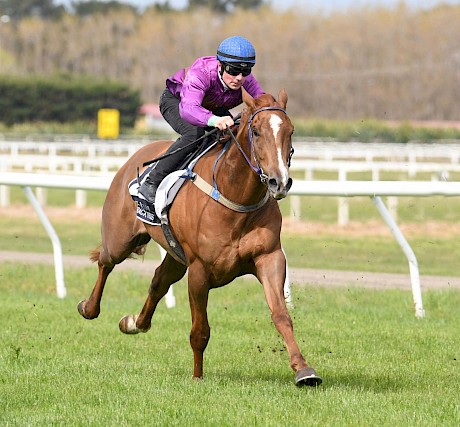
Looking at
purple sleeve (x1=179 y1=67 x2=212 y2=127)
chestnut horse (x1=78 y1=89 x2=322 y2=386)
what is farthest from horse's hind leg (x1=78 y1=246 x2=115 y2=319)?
purple sleeve (x1=179 y1=67 x2=212 y2=127)

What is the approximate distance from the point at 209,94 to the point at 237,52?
1.51 feet

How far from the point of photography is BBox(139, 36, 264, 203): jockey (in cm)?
638

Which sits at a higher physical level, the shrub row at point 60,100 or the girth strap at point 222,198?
the girth strap at point 222,198

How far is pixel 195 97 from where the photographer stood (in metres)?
6.50

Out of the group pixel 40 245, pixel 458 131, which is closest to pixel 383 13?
pixel 458 131

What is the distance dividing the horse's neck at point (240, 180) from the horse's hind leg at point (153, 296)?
4.65 feet

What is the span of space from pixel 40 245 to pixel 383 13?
3046 inches

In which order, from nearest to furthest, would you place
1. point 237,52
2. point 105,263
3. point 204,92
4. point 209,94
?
point 237,52
point 204,92
point 209,94
point 105,263

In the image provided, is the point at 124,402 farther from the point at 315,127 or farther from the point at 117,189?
the point at 315,127

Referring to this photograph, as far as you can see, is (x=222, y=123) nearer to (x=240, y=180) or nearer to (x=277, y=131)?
(x=240, y=180)

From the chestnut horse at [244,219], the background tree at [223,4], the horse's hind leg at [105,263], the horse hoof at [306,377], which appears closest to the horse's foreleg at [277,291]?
the chestnut horse at [244,219]

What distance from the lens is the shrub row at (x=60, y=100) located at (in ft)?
222

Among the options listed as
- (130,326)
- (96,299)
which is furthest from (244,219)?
(96,299)

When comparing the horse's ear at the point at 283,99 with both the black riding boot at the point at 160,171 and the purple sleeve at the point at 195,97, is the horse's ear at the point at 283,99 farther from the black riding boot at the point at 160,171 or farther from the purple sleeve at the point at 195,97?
the black riding boot at the point at 160,171
